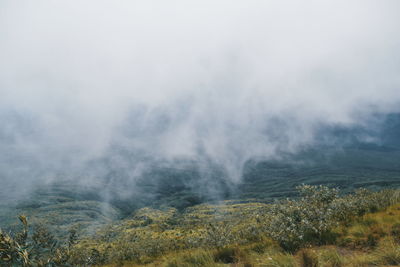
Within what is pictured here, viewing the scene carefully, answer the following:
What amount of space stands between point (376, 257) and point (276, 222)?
5.92 metres

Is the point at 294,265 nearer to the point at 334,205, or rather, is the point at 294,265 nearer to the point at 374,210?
the point at 334,205

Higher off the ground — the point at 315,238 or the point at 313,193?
the point at 313,193

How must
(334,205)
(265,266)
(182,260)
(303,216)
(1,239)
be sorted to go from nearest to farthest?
(1,239) → (265,266) → (182,260) → (303,216) → (334,205)

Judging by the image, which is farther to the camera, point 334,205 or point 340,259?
point 334,205

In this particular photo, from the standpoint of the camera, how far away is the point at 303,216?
11.4 metres

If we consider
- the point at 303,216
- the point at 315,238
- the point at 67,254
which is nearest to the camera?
the point at 67,254

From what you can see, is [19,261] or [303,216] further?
[303,216]

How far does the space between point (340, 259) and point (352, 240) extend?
12.0 ft

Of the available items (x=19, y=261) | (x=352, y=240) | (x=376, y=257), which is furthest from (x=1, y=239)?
(x=352, y=240)

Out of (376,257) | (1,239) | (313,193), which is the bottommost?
Answer: (376,257)

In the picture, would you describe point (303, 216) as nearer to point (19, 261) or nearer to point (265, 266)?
point (265, 266)

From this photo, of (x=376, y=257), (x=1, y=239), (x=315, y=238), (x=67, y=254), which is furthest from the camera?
(x=315, y=238)

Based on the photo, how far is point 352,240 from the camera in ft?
30.7

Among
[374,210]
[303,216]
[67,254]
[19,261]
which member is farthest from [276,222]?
[19,261]
